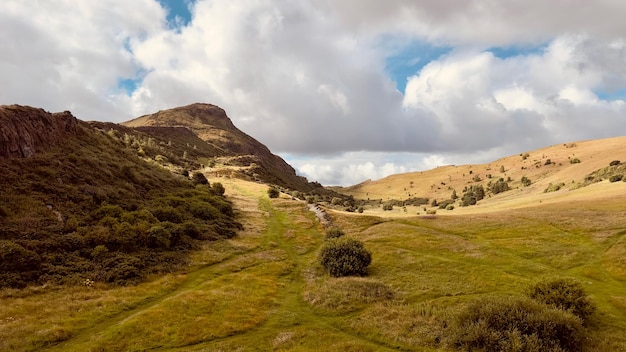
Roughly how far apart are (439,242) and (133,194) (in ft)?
139

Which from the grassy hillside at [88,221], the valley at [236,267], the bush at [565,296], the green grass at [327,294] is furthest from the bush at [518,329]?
the grassy hillside at [88,221]

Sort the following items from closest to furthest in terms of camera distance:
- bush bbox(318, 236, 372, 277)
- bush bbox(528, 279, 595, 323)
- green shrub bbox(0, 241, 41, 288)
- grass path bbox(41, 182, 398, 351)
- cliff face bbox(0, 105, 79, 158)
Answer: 1. grass path bbox(41, 182, 398, 351)
2. bush bbox(528, 279, 595, 323)
3. green shrub bbox(0, 241, 41, 288)
4. bush bbox(318, 236, 372, 277)
5. cliff face bbox(0, 105, 79, 158)

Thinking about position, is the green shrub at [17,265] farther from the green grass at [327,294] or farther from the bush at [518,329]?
the bush at [518,329]

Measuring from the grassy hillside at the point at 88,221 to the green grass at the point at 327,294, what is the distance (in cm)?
260

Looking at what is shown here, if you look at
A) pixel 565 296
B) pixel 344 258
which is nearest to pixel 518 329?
pixel 565 296

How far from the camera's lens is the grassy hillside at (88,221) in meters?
30.9

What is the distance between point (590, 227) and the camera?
46.4 metres

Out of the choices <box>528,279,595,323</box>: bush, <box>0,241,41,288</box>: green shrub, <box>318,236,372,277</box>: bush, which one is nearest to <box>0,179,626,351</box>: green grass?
<box>528,279,595,323</box>: bush

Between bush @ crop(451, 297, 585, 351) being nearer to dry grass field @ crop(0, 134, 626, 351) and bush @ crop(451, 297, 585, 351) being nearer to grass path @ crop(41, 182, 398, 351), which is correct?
dry grass field @ crop(0, 134, 626, 351)

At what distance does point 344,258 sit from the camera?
36.6m

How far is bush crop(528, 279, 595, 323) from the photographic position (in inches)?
922

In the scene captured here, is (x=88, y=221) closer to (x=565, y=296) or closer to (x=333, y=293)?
(x=333, y=293)

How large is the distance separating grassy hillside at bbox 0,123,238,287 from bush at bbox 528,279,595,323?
1214 inches

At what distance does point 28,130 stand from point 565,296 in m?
61.2
